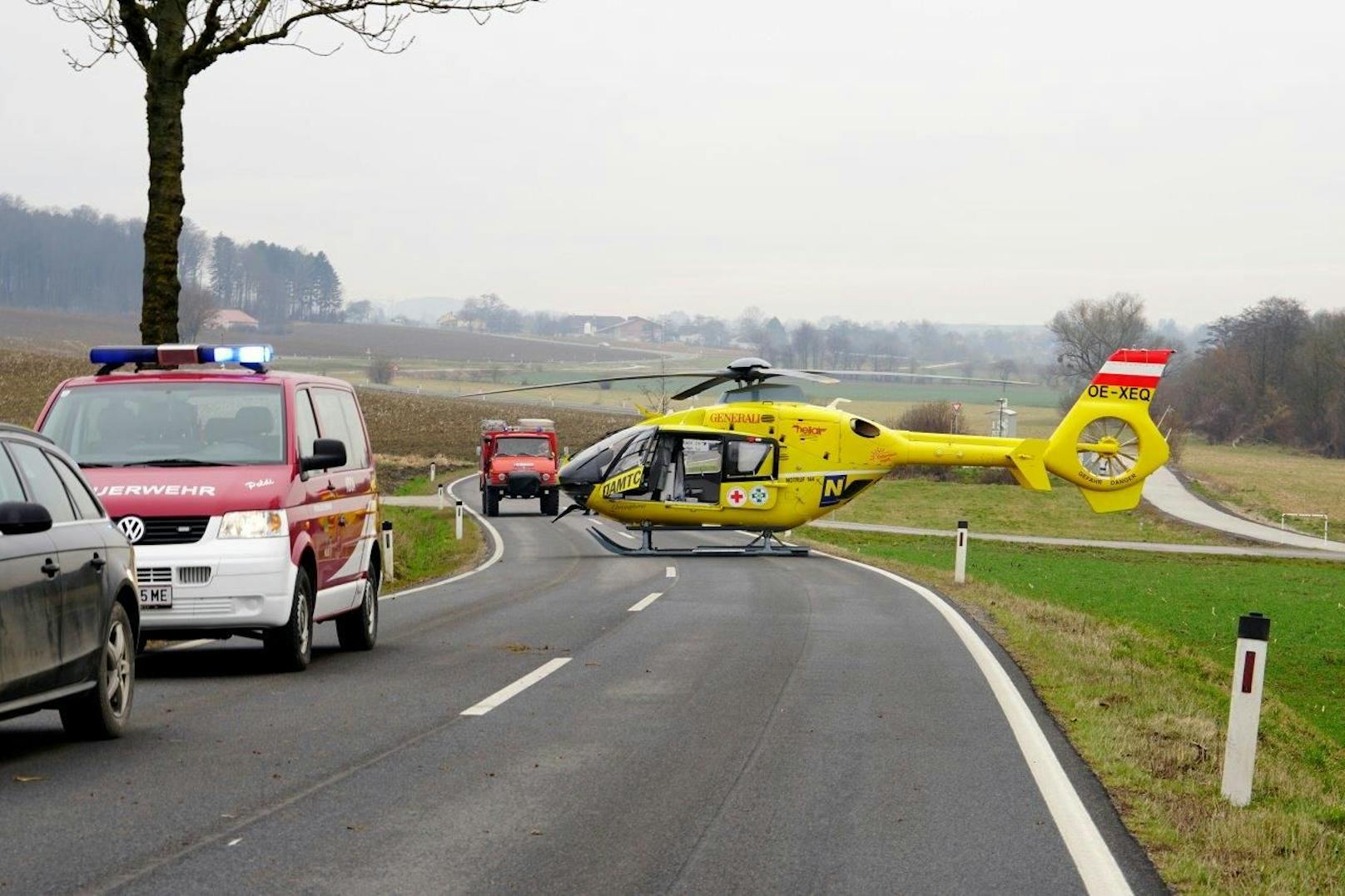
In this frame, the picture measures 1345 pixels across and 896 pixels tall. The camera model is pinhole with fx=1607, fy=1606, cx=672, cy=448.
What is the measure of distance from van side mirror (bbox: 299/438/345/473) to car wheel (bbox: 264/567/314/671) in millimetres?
739

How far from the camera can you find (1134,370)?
106 ft

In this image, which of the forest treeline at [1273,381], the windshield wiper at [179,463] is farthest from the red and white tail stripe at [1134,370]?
the forest treeline at [1273,381]

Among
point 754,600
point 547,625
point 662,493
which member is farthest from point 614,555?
point 547,625

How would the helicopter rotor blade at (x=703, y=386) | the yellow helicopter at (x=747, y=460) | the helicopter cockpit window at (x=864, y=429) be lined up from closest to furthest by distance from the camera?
the helicopter rotor blade at (x=703, y=386), the yellow helicopter at (x=747, y=460), the helicopter cockpit window at (x=864, y=429)

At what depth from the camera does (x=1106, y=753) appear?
28.9 ft

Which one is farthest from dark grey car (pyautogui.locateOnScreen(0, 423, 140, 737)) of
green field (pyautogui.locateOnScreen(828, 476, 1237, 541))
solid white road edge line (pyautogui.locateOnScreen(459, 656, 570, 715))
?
green field (pyautogui.locateOnScreen(828, 476, 1237, 541))

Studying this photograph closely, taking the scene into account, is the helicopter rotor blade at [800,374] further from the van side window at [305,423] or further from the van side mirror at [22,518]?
the van side mirror at [22,518]

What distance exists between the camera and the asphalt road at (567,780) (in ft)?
18.8

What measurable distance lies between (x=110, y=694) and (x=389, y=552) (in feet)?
52.0

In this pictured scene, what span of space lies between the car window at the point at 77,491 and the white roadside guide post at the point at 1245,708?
5780 mm

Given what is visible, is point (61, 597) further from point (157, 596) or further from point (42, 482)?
point (157, 596)

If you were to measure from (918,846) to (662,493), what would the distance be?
2406 cm

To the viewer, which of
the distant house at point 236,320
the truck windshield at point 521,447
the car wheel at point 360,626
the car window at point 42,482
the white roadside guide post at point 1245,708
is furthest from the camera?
the distant house at point 236,320

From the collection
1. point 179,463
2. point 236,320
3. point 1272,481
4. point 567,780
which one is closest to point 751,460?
point 179,463
